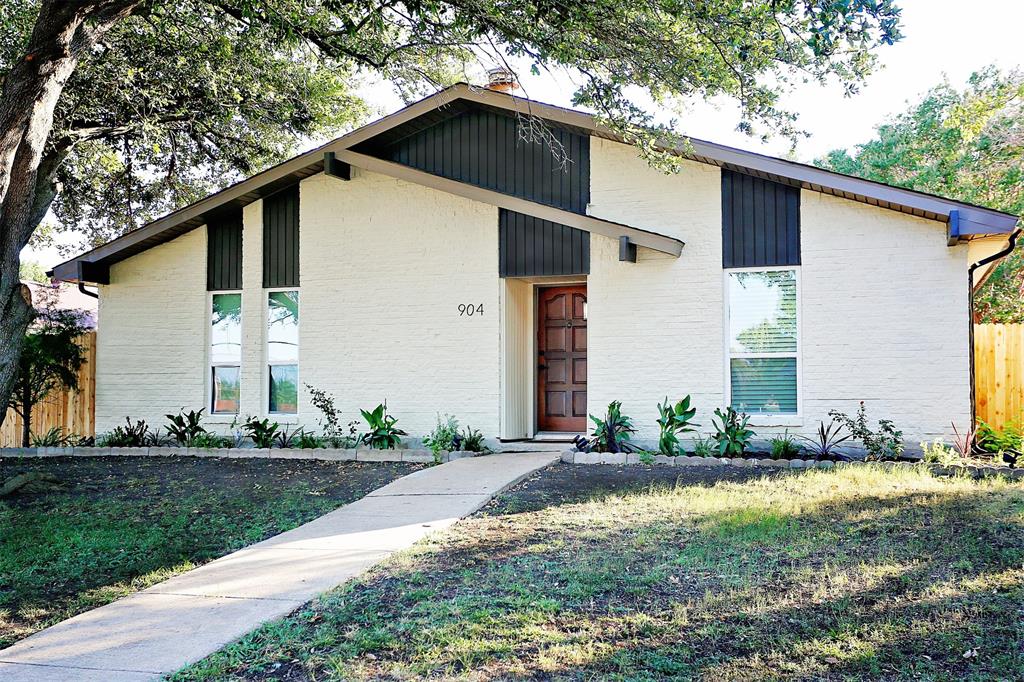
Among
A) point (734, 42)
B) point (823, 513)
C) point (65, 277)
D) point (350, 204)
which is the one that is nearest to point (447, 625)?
point (823, 513)

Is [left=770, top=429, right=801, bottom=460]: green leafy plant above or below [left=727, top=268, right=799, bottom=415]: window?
below

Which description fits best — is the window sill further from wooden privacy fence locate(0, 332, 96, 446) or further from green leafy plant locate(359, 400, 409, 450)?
wooden privacy fence locate(0, 332, 96, 446)

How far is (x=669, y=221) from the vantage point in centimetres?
1085

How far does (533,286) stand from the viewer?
485 inches

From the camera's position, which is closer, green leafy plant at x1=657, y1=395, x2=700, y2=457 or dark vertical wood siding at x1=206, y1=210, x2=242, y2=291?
green leafy plant at x1=657, y1=395, x2=700, y2=457

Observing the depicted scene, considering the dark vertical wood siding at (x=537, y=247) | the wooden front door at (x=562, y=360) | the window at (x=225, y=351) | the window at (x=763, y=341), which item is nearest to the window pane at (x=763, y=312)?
the window at (x=763, y=341)

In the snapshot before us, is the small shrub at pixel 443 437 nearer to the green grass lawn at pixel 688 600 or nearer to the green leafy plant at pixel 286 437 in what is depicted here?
the green leafy plant at pixel 286 437

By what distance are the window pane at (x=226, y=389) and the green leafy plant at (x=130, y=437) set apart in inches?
40.8

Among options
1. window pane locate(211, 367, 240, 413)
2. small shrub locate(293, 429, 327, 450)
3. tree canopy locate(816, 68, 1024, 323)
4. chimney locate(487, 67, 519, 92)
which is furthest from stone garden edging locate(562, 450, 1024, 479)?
tree canopy locate(816, 68, 1024, 323)

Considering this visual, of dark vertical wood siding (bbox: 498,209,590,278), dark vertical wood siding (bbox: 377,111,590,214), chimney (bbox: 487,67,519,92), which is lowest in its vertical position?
dark vertical wood siding (bbox: 498,209,590,278)

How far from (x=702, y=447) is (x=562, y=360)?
118 inches

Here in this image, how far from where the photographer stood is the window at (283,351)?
12570 mm

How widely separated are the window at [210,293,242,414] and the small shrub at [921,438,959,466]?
956 cm

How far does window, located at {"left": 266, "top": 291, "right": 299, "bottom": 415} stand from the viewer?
41.2 feet
